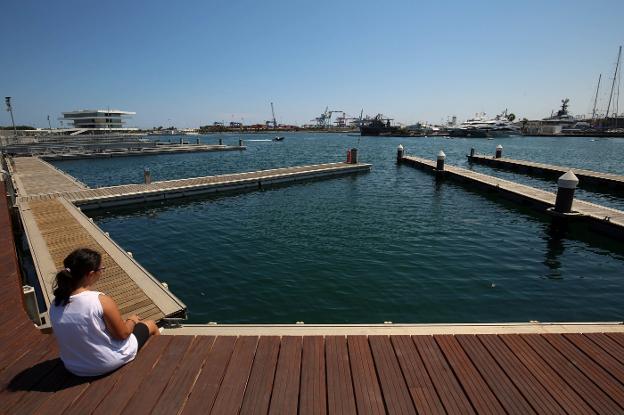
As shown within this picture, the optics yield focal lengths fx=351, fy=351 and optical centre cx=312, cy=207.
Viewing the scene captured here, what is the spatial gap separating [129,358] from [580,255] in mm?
15001

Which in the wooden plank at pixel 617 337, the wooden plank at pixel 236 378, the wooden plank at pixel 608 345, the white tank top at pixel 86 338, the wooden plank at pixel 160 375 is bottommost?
the wooden plank at pixel 617 337

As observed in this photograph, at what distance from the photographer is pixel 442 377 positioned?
418 centimetres

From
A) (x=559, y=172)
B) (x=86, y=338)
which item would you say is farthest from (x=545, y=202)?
(x=86, y=338)

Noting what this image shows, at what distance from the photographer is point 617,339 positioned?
16.6 feet

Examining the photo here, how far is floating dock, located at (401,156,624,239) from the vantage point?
14836mm

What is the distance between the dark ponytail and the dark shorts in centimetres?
117

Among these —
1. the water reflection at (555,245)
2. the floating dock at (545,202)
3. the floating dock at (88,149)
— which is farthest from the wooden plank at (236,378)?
the floating dock at (88,149)

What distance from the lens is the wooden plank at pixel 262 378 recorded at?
12.1 ft

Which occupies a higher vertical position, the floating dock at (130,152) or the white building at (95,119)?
the white building at (95,119)

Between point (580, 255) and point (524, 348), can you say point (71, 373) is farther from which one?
point (580, 255)

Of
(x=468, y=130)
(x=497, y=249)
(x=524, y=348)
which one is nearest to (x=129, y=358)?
(x=524, y=348)

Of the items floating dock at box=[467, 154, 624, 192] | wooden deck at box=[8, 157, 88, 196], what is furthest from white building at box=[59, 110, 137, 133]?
floating dock at box=[467, 154, 624, 192]

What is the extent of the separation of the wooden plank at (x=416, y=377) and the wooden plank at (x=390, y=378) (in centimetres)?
6

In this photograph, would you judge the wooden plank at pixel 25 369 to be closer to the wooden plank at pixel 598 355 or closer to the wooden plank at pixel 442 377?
the wooden plank at pixel 442 377
